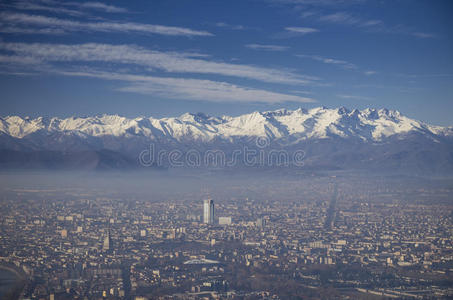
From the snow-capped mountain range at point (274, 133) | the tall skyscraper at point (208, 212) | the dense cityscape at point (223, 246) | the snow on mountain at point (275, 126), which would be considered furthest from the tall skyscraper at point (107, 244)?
the snow on mountain at point (275, 126)

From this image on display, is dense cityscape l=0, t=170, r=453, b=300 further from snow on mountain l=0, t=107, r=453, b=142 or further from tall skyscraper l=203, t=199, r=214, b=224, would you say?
snow on mountain l=0, t=107, r=453, b=142

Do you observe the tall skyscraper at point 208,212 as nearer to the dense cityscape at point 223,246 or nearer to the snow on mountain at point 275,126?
the dense cityscape at point 223,246

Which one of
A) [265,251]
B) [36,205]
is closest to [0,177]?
[36,205]

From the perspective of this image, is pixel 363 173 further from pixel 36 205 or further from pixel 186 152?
pixel 36 205

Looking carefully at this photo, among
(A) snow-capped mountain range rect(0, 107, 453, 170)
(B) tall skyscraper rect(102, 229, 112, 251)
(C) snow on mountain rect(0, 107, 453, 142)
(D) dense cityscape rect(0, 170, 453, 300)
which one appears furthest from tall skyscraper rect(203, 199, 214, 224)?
(C) snow on mountain rect(0, 107, 453, 142)

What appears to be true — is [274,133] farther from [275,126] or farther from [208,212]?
[208,212]

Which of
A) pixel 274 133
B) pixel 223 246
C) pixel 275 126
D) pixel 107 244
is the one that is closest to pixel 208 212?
pixel 223 246

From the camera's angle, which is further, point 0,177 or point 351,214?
point 351,214
